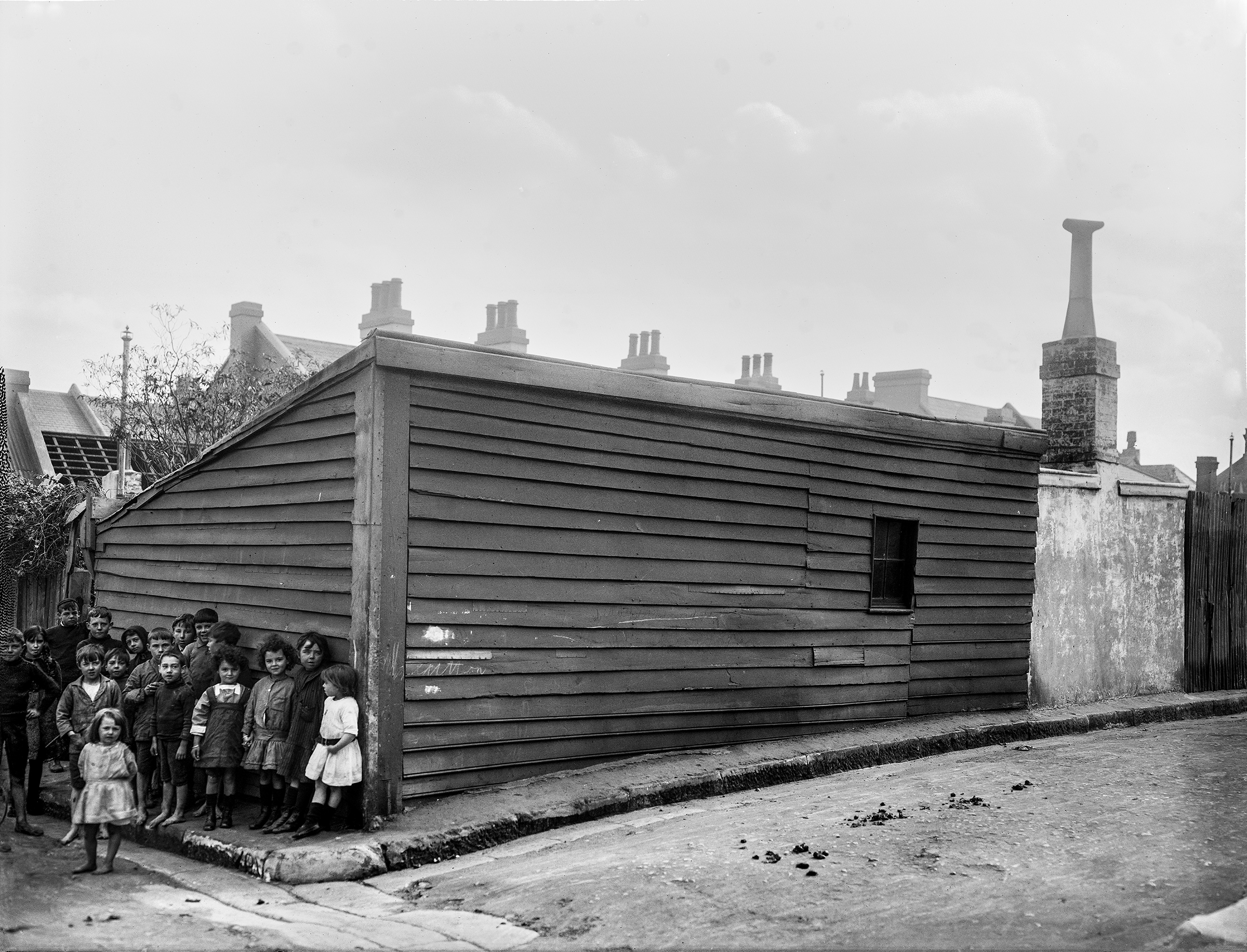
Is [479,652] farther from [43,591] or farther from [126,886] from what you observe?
[43,591]

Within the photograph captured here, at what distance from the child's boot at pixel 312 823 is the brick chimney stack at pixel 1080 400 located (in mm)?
10310

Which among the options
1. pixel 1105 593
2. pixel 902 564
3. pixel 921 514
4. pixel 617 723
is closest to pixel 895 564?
pixel 902 564

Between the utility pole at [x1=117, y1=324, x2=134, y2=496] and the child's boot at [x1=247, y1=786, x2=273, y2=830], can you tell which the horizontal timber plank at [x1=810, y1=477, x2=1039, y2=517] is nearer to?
the child's boot at [x1=247, y1=786, x2=273, y2=830]

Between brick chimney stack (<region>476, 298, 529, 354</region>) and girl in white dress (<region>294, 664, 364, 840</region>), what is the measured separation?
21.5m

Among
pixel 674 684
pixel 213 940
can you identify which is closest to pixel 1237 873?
pixel 674 684

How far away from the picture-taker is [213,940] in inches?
219

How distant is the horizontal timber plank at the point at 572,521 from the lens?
7867mm

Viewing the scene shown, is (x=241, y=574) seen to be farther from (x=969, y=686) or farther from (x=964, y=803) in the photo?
(x=969, y=686)

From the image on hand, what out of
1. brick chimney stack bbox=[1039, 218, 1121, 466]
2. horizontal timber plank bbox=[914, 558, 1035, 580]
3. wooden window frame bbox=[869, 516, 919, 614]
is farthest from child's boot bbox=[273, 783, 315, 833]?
brick chimney stack bbox=[1039, 218, 1121, 466]

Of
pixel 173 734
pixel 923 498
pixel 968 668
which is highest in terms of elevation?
pixel 923 498

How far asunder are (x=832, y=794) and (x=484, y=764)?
2603 mm

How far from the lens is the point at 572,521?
8.65 meters

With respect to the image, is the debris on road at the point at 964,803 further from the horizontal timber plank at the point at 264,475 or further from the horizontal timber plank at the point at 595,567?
the horizontal timber plank at the point at 264,475

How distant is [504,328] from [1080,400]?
56.3 ft
